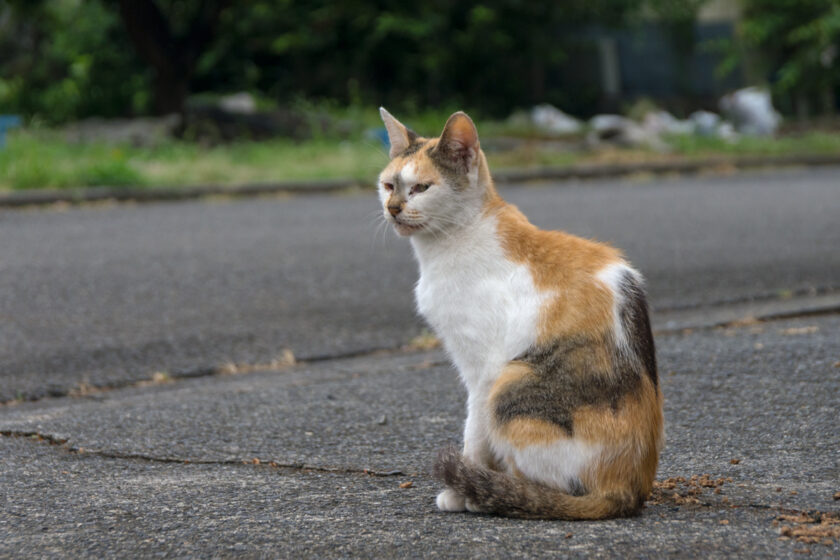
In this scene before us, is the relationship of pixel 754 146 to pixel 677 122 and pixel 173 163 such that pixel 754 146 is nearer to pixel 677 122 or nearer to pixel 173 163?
pixel 677 122

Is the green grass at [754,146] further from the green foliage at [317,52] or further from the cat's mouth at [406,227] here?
the cat's mouth at [406,227]

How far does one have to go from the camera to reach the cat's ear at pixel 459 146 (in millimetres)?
3123

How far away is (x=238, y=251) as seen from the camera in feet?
23.8

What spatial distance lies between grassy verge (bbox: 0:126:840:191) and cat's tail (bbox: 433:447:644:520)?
23.9 ft

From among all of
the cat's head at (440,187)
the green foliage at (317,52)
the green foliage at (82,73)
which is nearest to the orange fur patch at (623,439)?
the cat's head at (440,187)

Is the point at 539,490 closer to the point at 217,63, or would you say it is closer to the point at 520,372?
the point at 520,372

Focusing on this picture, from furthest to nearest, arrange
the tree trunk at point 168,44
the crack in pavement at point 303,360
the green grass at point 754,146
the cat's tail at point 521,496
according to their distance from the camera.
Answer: the tree trunk at point 168,44 → the green grass at point 754,146 → the crack in pavement at point 303,360 → the cat's tail at point 521,496

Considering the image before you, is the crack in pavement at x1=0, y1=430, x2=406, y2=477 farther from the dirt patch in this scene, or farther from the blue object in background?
the blue object in background

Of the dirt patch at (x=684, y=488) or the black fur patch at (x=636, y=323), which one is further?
the dirt patch at (x=684, y=488)

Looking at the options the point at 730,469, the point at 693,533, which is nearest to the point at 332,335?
the point at 730,469

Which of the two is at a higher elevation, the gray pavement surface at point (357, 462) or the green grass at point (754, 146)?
the green grass at point (754, 146)

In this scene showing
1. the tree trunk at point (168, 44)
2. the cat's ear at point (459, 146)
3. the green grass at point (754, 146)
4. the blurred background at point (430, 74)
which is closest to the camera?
the cat's ear at point (459, 146)

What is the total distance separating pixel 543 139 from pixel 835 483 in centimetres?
1156

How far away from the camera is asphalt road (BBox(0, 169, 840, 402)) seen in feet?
16.6
